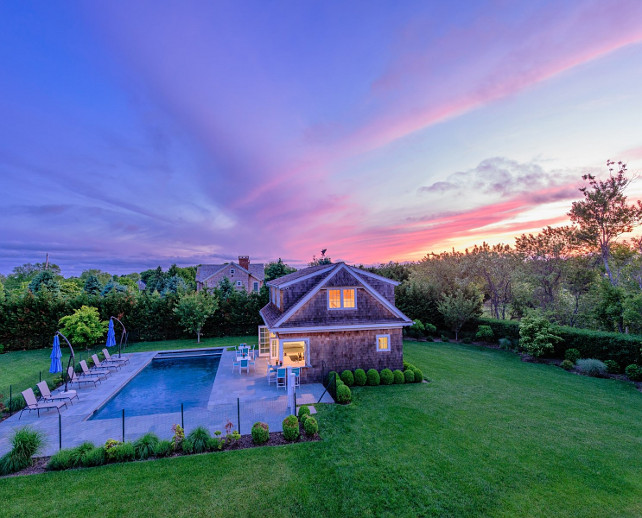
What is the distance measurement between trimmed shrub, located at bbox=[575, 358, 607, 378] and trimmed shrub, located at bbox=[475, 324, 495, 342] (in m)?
6.63

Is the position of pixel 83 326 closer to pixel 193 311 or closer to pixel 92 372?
pixel 92 372

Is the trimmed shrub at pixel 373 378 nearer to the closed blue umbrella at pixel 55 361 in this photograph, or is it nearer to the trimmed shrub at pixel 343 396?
the trimmed shrub at pixel 343 396

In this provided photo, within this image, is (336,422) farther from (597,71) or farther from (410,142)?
(597,71)

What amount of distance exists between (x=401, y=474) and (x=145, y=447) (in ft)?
22.4

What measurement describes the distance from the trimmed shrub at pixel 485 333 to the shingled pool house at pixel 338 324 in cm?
1184

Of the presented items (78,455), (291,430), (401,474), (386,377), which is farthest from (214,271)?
(401,474)

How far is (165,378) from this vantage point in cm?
1617

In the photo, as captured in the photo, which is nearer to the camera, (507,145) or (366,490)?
(366,490)

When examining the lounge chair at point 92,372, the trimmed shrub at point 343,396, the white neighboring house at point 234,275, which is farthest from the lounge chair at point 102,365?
the white neighboring house at point 234,275

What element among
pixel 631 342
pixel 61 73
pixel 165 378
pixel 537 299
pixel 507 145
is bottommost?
pixel 165 378

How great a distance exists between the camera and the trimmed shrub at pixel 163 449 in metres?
7.98

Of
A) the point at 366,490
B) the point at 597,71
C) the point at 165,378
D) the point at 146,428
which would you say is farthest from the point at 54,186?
the point at 597,71

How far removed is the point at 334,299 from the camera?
14.6 m

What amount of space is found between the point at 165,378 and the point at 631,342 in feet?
82.0
